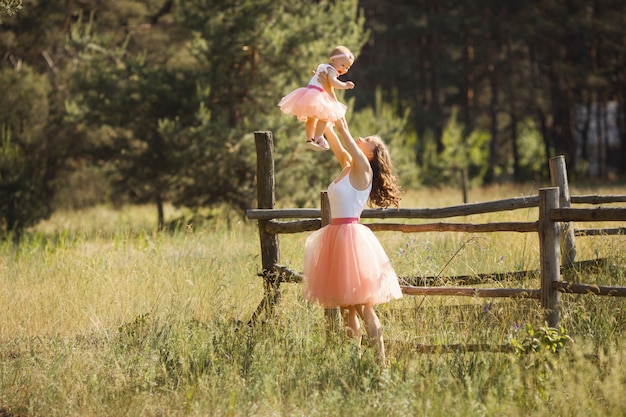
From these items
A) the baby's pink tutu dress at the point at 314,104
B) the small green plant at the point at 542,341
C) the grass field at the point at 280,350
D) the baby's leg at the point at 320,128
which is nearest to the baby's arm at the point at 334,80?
the baby's pink tutu dress at the point at 314,104

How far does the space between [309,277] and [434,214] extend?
5.31ft

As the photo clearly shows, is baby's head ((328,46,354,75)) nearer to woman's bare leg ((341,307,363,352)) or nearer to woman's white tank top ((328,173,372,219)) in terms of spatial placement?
woman's white tank top ((328,173,372,219))

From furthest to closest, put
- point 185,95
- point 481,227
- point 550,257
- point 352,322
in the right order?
1. point 185,95
2. point 481,227
3. point 550,257
4. point 352,322

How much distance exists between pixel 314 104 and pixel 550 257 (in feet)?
6.95

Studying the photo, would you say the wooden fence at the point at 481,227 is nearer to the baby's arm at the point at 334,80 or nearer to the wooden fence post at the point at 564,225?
the wooden fence post at the point at 564,225

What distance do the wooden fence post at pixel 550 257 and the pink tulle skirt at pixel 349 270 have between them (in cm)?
115

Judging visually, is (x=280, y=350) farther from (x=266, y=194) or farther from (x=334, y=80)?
(x=334, y=80)

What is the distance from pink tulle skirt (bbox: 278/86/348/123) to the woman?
27 cm

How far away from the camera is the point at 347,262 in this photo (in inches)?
200

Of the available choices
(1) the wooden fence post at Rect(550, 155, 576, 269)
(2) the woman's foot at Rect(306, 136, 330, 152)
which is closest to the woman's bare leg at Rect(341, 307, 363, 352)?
(2) the woman's foot at Rect(306, 136, 330, 152)

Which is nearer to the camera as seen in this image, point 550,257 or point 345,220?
point 345,220

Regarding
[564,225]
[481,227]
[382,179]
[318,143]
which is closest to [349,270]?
[382,179]

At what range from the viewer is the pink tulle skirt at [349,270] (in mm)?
5074

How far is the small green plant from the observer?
4.98 metres
